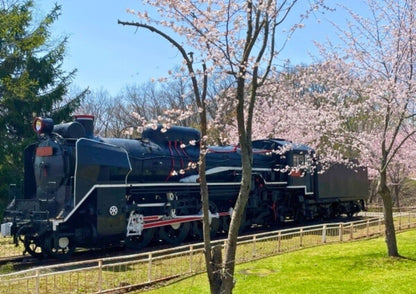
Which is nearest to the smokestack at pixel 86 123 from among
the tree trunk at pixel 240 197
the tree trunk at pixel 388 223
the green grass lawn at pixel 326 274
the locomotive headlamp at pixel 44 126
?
the locomotive headlamp at pixel 44 126

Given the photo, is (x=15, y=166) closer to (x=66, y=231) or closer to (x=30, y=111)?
(x=30, y=111)

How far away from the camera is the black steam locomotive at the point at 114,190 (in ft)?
38.2

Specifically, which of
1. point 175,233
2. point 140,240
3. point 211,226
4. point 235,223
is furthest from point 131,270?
point 211,226

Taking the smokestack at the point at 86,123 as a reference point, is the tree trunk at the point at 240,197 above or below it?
below

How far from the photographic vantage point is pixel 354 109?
42.3ft

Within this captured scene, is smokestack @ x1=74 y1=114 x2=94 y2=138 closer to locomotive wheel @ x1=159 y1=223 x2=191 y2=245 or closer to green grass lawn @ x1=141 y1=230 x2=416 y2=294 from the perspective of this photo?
locomotive wheel @ x1=159 y1=223 x2=191 y2=245

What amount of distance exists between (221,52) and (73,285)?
4913 millimetres

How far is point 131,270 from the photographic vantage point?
379 inches

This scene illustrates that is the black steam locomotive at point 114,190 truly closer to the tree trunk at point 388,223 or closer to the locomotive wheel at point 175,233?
the locomotive wheel at point 175,233

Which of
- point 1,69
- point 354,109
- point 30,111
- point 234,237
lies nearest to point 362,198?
point 354,109

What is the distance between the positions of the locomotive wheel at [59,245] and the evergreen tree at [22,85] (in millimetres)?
8886

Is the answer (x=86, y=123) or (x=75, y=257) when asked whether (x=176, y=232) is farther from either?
(x=86, y=123)

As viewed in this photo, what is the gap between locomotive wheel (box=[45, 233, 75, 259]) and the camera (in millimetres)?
11445

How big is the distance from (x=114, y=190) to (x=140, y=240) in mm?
2108
